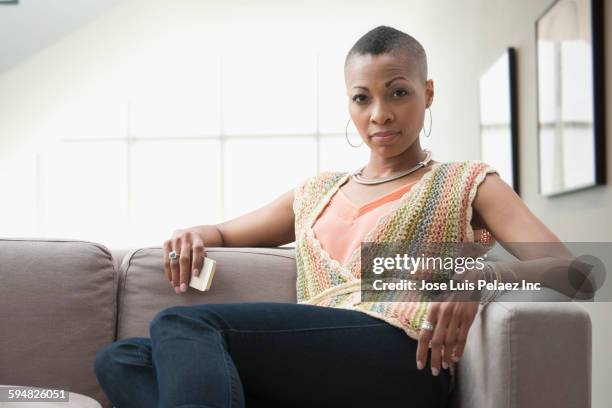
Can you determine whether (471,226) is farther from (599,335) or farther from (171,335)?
(599,335)

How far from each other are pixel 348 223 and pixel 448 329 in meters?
0.43

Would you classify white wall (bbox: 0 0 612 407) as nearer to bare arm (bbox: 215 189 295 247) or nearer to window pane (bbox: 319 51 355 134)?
window pane (bbox: 319 51 355 134)

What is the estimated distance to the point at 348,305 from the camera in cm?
131

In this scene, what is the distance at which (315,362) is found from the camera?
1.10 metres

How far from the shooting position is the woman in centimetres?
108

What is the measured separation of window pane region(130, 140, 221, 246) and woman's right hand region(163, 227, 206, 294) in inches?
229

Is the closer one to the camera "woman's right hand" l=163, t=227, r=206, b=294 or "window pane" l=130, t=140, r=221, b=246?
"woman's right hand" l=163, t=227, r=206, b=294

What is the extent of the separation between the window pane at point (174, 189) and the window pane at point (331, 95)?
47.8 inches

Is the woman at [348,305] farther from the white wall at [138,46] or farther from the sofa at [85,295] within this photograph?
the white wall at [138,46]

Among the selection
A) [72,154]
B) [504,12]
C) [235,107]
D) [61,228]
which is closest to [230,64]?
[235,107]

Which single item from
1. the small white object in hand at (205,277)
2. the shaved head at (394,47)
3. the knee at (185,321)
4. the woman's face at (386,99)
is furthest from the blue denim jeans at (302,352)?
the shaved head at (394,47)

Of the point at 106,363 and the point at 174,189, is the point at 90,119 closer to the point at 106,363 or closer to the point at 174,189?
the point at 174,189

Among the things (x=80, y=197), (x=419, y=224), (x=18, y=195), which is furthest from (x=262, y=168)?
(x=419, y=224)

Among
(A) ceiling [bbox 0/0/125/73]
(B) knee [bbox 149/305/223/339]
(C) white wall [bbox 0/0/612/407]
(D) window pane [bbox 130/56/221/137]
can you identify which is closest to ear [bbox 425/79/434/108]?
(B) knee [bbox 149/305/223/339]
